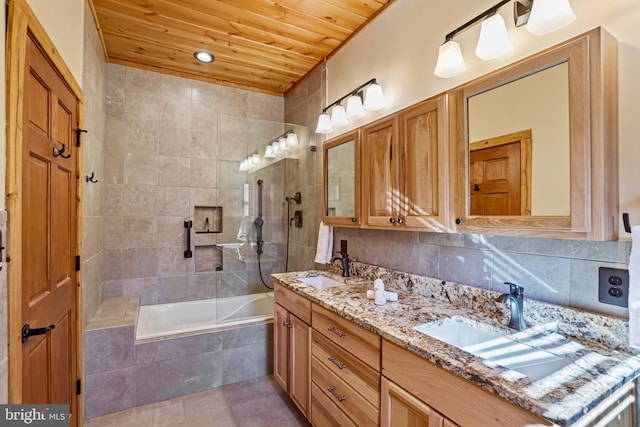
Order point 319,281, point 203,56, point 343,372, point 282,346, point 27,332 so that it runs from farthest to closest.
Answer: point 203,56
point 319,281
point 282,346
point 343,372
point 27,332

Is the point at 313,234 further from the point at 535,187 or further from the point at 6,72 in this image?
the point at 6,72

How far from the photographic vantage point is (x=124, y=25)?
248 cm

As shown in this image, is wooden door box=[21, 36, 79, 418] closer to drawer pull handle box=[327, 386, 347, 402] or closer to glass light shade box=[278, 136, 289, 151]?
drawer pull handle box=[327, 386, 347, 402]

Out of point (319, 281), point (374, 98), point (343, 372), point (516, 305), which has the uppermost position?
point (374, 98)

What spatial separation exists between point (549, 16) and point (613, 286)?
3.31 ft

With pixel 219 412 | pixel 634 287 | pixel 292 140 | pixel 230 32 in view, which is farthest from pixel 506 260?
pixel 230 32

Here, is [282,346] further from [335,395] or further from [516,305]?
[516,305]

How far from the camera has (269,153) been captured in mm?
3059

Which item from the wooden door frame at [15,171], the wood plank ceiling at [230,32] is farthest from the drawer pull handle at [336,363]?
the wood plank ceiling at [230,32]

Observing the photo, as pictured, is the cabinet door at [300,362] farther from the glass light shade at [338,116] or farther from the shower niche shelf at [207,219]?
the shower niche shelf at [207,219]

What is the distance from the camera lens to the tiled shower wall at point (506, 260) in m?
1.16

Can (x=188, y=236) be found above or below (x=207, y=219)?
below

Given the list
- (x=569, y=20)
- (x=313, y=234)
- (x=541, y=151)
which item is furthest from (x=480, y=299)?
(x=313, y=234)

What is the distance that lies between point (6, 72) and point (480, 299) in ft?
6.70
